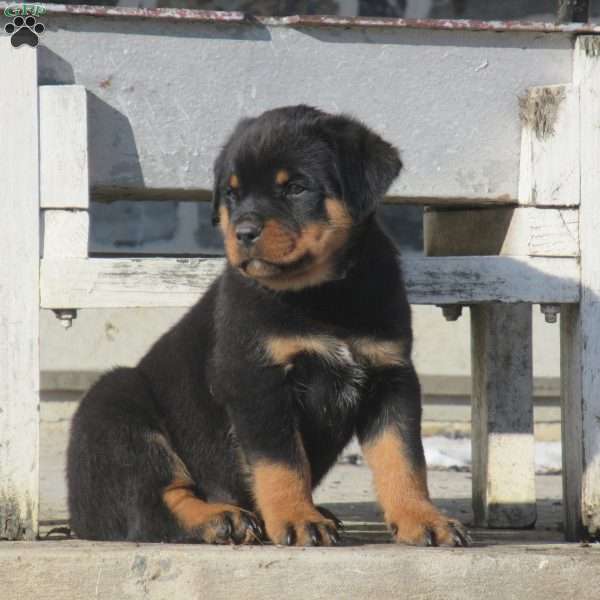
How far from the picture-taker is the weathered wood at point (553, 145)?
215 inches

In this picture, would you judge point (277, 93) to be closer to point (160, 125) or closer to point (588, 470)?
point (160, 125)

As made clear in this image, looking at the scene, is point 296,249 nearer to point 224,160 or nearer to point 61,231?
point 224,160

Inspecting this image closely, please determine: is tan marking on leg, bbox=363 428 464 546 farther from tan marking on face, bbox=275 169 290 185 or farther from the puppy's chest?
tan marking on face, bbox=275 169 290 185

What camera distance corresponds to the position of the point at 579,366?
5414mm

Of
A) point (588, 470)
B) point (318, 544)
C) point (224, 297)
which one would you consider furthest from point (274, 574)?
point (588, 470)

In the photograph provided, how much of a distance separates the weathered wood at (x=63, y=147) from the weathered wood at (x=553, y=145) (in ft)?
5.71

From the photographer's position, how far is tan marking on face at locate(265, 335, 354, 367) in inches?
186

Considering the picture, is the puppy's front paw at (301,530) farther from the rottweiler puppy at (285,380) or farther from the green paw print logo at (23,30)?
the green paw print logo at (23,30)

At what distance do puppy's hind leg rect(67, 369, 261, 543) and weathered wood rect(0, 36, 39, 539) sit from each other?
18cm

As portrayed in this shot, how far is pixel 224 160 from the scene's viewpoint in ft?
16.4

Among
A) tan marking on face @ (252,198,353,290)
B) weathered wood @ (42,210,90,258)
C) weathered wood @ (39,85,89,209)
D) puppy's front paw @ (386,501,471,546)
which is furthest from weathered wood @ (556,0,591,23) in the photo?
puppy's front paw @ (386,501,471,546)

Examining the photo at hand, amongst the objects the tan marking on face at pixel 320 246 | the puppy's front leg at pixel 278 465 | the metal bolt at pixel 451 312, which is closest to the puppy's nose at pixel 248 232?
the tan marking on face at pixel 320 246

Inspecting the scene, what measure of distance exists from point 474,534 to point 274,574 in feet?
5.49

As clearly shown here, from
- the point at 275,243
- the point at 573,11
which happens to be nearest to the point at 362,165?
the point at 275,243
